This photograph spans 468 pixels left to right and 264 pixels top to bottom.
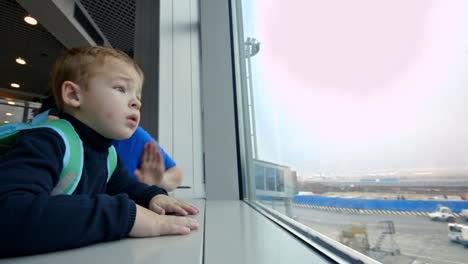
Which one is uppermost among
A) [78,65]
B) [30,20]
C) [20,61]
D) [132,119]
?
[20,61]

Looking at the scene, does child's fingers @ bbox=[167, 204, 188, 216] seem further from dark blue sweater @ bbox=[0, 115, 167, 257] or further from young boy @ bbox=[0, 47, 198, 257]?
dark blue sweater @ bbox=[0, 115, 167, 257]

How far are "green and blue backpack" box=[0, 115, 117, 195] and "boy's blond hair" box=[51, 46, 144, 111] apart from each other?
0.42 feet

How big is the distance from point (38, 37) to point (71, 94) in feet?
13.0

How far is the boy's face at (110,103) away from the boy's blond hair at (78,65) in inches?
0.7

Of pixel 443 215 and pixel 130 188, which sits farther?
pixel 130 188

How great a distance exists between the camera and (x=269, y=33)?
989 mm

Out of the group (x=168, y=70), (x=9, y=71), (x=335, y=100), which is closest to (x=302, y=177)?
(x=335, y=100)

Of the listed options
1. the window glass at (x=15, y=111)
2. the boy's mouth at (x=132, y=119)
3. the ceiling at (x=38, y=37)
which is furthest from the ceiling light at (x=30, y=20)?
the boy's mouth at (x=132, y=119)

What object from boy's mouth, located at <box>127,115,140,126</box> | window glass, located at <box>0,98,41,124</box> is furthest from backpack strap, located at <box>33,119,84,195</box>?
window glass, located at <box>0,98,41,124</box>

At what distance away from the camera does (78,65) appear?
59 cm

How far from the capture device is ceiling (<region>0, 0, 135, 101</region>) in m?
2.84

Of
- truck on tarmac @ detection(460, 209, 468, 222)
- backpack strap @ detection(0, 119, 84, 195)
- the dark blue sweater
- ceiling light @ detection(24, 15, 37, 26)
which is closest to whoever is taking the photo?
truck on tarmac @ detection(460, 209, 468, 222)

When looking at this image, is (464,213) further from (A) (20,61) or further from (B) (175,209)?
(A) (20,61)

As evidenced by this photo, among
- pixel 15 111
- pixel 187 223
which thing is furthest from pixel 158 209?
pixel 15 111
